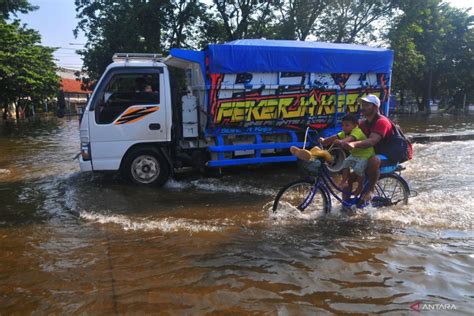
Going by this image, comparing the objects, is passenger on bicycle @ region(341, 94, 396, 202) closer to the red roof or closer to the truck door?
the truck door

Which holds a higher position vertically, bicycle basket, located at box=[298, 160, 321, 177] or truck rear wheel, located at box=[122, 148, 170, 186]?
bicycle basket, located at box=[298, 160, 321, 177]

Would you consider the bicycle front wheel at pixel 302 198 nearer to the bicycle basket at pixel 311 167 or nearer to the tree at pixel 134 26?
the bicycle basket at pixel 311 167

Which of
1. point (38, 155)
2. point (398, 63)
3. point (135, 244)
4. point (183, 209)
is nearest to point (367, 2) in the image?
point (398, 63)

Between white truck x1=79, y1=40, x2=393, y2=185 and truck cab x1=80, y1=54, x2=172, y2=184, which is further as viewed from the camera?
white truck x1=79, y1=40, x2=393, y2=185

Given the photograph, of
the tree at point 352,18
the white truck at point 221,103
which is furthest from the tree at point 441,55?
the white truck at point 221,103

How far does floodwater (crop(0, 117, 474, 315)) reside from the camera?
3428 mm

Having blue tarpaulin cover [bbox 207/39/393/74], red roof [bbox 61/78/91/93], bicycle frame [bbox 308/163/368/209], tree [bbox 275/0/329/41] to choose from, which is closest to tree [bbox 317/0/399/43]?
tree [bbox 275/0/329/41]

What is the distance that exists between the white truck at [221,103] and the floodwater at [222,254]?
79 centimetres

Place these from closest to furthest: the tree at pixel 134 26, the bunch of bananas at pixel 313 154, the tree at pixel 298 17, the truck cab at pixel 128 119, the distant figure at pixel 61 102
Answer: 1. the bunch of bananas at pixel 313 154
2. the distant figure at pixel 61 102
3. the truck cab at pixel 128 119
4. the tree at pixel 134 26
5. the tree at pixel 298 17

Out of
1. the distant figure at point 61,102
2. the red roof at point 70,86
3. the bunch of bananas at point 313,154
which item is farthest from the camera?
the red roof at point 70,86

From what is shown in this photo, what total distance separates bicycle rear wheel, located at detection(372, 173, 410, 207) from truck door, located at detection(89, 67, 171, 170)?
4.08 meters

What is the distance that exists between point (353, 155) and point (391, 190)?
105cm

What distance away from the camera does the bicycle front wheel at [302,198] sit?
A: 5.40 metres

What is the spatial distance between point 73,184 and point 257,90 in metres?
4.28
